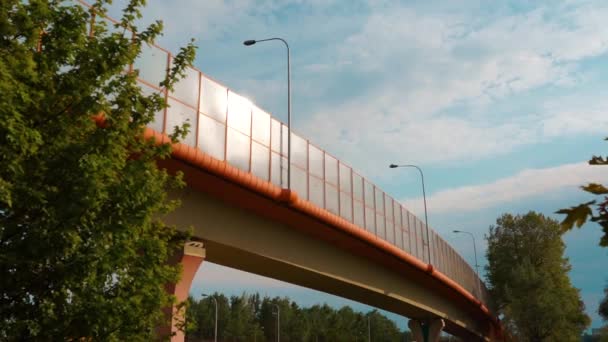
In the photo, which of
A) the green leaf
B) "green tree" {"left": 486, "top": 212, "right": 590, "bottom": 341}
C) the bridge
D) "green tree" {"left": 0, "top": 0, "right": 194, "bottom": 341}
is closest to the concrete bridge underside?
the bridge

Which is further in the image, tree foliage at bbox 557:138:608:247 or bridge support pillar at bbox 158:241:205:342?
bridge support pillar at bbox 158:241:205:342

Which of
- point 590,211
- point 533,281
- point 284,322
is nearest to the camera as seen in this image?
point 590,211

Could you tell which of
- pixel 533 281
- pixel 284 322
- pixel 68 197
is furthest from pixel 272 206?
pixel 284 322

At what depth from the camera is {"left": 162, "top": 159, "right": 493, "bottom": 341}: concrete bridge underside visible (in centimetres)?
1991

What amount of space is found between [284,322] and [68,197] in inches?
5459

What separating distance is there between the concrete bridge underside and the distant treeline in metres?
97.4

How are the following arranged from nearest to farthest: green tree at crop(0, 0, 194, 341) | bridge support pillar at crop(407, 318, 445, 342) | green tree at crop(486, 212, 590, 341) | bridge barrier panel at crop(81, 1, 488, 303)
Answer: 1. green tree at crop(0, 0, 194, 341)
2. bridge barrier panel at crop(81, 1, 488, 303)
3. bridge support pillar at crop(407, 318, 445, 342)
4. green tree at crop(486, 212, 590, 341)

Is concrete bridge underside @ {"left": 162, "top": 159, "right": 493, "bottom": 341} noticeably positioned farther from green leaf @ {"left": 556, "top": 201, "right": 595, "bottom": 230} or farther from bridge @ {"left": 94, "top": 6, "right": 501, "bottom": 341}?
green leaf @ {"left": 556, "top": 201, "right": 595, "bottom": 230}

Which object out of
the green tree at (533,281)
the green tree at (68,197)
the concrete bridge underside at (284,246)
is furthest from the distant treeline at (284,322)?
the green tree at (68,197)

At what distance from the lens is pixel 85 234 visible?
10.1 m

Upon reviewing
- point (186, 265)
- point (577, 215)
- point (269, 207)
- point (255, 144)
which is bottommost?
point (577, 215)

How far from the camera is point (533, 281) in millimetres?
→ 66375

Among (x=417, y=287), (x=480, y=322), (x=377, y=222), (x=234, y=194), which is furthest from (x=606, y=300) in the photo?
(x=234, y=194)

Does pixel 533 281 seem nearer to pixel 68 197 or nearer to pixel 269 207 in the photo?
pixel 269 207
